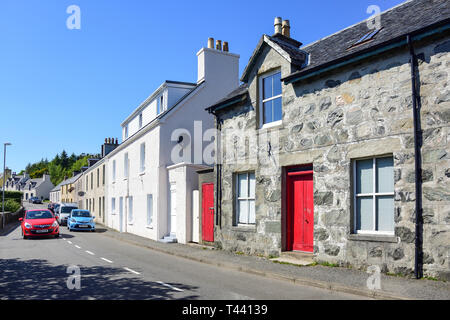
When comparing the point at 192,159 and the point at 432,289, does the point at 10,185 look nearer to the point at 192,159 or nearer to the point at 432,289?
the point at 192,159

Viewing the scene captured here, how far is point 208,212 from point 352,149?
7910 mm

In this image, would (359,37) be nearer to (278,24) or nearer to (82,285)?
(278,24)

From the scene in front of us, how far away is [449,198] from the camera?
27.4 feet

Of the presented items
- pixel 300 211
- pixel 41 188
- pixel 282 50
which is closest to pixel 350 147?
pixel 300 211

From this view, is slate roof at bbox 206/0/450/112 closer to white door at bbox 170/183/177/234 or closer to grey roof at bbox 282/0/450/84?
grey roof at bbox 282/0/450/84

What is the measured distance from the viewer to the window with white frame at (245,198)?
14.1 meters

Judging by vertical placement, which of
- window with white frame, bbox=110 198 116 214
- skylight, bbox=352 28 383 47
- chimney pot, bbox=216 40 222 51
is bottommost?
window with white frame, bbox=110 198 116 214

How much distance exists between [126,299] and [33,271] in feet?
15.5

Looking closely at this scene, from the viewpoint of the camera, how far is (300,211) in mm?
12141

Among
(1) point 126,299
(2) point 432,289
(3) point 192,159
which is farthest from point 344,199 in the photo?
(3) point 192,159

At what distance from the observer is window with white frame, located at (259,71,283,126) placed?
13195mm

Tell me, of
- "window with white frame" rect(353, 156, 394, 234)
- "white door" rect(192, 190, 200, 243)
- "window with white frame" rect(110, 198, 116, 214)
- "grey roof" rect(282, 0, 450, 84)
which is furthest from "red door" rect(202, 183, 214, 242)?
"window with white frame" rect(110, 198, 116, 214)

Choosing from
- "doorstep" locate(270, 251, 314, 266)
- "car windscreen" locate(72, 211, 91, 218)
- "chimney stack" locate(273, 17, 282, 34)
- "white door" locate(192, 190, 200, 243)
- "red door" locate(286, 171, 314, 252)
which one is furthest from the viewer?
"car windscreen" locate(72, 211, 91, 218)

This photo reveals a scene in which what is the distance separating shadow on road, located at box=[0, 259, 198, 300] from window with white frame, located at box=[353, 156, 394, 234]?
466cm
